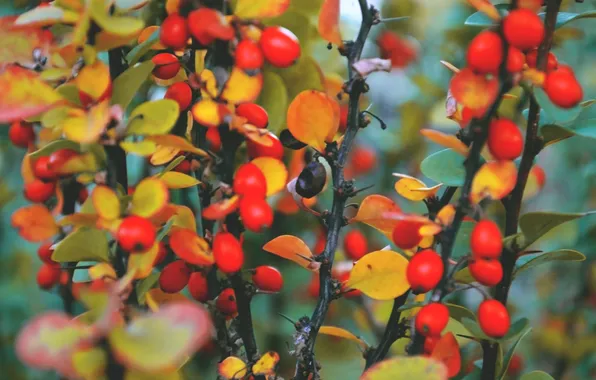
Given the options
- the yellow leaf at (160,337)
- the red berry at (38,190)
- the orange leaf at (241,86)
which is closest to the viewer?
the yellow leaf at (160,337)

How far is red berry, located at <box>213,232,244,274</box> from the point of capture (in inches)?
13.8

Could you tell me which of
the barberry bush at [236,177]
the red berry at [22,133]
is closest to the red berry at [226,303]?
the barberry bush at [236,177]

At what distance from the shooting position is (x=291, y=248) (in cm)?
43

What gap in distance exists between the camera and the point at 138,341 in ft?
0.86

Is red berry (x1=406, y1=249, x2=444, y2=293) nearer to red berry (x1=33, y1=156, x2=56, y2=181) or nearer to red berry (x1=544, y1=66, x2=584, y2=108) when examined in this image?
red berry (x1=544, y1=66, x2=584, y2=108)

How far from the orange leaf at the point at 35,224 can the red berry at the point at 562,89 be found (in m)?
0.28

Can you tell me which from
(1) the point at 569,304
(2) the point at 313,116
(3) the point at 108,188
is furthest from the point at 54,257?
(1) the point at 569,304

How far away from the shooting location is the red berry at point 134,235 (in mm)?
324

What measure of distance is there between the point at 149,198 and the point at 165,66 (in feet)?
0.35

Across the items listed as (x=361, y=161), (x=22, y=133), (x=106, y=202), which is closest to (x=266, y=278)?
(x=106, y=202)

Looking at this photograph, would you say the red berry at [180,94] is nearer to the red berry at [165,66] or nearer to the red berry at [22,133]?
the red berry at [165,66]

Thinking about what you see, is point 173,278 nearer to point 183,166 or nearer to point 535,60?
point 183,166

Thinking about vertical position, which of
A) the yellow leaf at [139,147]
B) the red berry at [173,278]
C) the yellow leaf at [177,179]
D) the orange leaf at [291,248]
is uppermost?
the yellow leaf at [139,147]

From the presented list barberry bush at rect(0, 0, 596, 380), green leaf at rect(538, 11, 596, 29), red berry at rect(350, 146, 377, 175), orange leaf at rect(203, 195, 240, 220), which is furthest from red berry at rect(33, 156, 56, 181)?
red berry at rect(350, 146, 377, 175)
